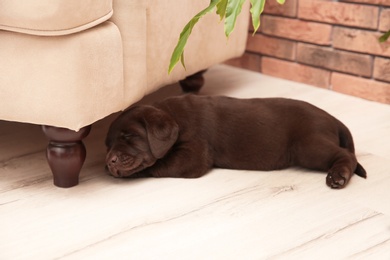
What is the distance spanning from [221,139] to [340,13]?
956 millimetres

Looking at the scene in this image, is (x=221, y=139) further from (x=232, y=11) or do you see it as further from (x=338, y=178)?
(x=232, y=11)

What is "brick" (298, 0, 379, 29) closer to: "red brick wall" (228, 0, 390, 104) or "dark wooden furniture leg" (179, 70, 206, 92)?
"red brick wall" (228, 0, 390, 104)

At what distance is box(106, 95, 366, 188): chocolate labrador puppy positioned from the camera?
1580 mm

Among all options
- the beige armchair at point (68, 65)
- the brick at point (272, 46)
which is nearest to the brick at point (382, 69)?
the brick at point (272, 46)

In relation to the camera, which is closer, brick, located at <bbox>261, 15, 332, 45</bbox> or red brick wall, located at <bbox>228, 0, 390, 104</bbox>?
red brick wall, located at <bbox>228, 0, 390, 104</bbox>

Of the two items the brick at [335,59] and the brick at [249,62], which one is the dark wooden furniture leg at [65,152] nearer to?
the brick at [335,59]

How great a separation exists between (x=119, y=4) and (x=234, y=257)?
0.70 m

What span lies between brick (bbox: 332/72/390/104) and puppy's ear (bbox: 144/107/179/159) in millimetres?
1015

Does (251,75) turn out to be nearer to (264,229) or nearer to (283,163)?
(283,163)

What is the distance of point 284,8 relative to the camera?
8.34 feet

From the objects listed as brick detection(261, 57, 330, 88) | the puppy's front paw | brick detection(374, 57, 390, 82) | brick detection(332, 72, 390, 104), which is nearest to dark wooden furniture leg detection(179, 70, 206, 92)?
brick detection(261, 57, 330, 88)

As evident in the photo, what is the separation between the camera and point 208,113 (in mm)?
1668

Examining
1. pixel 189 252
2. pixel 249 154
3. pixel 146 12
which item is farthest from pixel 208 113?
pixel 189 252

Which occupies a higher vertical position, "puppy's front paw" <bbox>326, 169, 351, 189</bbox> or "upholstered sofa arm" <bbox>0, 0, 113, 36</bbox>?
"upholstered sofa arm" <bbox>0, 0, 113, 36</bbox>
